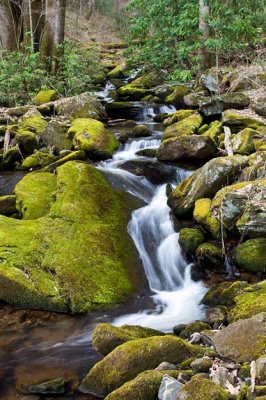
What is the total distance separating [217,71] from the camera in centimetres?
1397

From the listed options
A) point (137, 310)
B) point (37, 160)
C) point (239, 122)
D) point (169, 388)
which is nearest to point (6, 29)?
point (37, 160)

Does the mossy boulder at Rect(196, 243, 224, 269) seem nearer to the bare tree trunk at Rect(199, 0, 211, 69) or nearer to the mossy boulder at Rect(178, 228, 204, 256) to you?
the mossy boulder at Rect(178, 228, 204, 256)

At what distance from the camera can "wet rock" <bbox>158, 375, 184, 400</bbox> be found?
3.42m

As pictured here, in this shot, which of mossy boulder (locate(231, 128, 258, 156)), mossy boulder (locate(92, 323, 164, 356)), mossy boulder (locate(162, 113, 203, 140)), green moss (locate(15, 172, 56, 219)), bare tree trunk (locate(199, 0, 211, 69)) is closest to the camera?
mossy boulder (locate(92, 323, 164, 356))

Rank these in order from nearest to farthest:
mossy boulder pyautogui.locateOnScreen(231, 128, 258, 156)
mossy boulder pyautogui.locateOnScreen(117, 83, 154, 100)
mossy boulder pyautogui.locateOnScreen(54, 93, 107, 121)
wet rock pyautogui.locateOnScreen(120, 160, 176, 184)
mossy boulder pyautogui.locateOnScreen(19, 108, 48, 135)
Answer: mossy boulder pyautogui.locateOnScreen(231, 128, 258, 156), wet rock pyautogui.locateOnScreen(120, 160, 176, 184), mossy boulder pyautogui.locateOnScreen(19, 108, 48, 135), mossy boulder pyautogui.locateOnScreen(54, 93, 107, 121), mossy boulder pyautogui.locateOnScreen(117, 83, 154, 100)

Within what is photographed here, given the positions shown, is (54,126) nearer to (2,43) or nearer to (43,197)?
(43,197)

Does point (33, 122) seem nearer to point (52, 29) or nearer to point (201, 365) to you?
point (52, 29)

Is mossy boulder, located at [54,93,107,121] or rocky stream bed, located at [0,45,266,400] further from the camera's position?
mossy boulder, located at [54,93,107,121]

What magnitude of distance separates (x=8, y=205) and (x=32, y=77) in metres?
8.03

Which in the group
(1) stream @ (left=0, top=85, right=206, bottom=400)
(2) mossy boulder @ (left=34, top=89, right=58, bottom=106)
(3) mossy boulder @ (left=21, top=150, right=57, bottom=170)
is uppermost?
(2) mossy boulder @ (left=34, top=89, right=58, bottom=106)

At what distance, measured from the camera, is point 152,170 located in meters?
9.78

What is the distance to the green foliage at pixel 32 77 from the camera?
14141 millimetres

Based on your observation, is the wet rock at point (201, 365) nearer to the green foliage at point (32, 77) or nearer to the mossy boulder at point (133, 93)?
the green foliage at point (32, 77)

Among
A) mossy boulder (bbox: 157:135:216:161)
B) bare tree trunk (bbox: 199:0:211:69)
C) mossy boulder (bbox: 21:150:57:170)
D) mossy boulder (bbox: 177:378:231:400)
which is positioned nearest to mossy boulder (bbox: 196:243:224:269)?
mossy boulder (bbox: 157:135:216:161)
